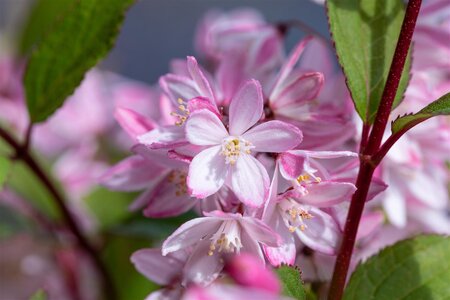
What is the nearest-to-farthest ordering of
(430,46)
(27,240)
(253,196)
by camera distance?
(253,196) < (430,46) < (27,240)

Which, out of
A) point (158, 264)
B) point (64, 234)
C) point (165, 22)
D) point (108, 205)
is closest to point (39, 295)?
point (158, 264)

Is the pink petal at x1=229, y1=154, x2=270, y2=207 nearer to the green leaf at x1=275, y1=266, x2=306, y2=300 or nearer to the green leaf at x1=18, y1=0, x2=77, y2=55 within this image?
the green leaf at x1=275, y1=266, x2=306, y2=300

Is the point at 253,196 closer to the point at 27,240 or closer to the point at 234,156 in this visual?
the point at 234,156

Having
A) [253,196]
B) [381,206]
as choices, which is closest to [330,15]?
[253,196]

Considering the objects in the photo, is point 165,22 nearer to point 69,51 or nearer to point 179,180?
point 69,51

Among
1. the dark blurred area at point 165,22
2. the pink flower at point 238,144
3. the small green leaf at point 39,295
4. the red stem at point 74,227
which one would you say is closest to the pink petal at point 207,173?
the pink flower at point 238,144

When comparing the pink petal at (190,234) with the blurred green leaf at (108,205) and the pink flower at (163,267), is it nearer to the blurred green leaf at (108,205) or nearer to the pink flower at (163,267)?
the pink flower at (163,267)

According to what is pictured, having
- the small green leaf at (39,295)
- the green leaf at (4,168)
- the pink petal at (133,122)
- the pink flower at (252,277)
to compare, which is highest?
the pink flower at (252,277)
